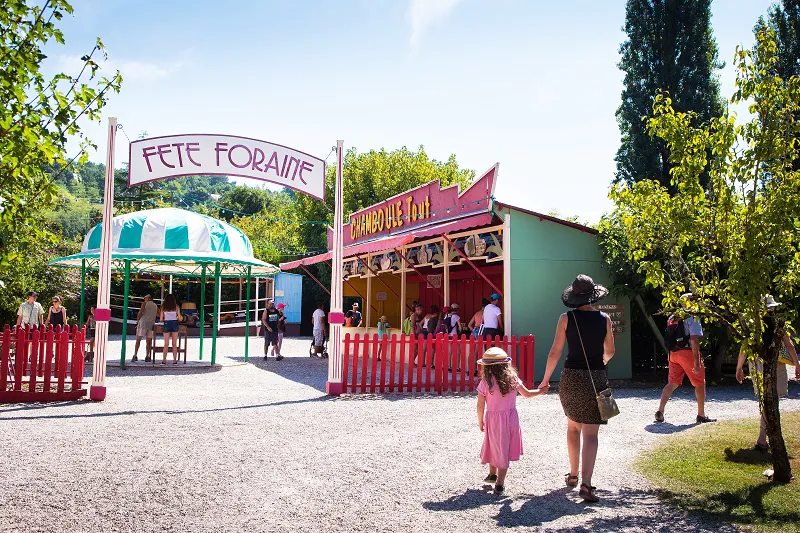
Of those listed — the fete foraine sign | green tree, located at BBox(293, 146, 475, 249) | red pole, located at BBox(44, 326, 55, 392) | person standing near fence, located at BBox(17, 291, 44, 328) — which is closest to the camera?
red pole, located at BBox(44, 326, 55, 392)

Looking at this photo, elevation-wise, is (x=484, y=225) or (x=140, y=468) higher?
(x=484, y=225)

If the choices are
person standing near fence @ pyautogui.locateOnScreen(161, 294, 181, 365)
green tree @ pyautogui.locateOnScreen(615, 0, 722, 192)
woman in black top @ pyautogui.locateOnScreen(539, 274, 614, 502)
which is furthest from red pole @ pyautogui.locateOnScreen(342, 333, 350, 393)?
green tree @ pyautogui.locateOnScreen(615, 0, 722, 192)

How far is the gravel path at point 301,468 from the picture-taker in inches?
187

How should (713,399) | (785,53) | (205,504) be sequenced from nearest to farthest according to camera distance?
1. (205,504)
2. (713,399)
3. (785,53)

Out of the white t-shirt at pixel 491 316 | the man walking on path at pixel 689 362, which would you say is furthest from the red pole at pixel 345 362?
the man walking on path at pixel 689 362

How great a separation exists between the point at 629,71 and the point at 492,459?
24811 mm

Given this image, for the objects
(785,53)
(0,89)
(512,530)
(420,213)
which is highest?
(785,53)

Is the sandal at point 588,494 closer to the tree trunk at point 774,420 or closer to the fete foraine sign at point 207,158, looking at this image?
the tree trunk at point 774,420

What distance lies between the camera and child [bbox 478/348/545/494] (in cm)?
551

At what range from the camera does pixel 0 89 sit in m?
4.04

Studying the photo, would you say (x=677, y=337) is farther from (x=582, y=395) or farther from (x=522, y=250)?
(x=522, y=250)

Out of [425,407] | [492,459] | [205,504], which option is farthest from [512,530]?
[425,407]

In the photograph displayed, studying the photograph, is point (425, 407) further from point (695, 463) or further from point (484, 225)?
point (484, 225)

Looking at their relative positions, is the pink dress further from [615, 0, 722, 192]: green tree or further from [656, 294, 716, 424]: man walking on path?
[615, 0, 722, 192]: green tree
